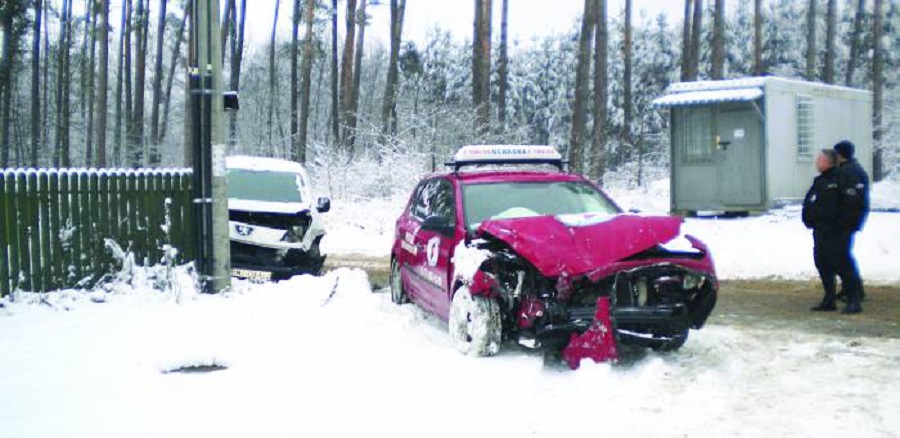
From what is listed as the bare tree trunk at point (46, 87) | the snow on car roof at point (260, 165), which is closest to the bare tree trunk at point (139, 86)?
the bare tree trunk at point (46, 87)

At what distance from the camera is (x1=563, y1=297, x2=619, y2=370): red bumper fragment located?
602cm

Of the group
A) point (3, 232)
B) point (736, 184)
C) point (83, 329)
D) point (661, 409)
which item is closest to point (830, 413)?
point (661, 409)

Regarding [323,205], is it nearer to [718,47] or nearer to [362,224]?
[362,224]

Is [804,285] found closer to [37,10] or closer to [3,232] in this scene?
[3,232]

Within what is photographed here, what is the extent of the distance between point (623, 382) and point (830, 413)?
4.48 ft

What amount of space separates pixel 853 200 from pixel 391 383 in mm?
5650

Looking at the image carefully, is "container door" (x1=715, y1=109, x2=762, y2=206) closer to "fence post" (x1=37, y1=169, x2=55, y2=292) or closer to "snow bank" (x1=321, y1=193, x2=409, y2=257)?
"snow bank" (x1=321, y1=193, x2=409, y2=257)

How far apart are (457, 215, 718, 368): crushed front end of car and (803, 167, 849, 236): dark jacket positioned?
10.3 feet

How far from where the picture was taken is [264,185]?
39.3 ft

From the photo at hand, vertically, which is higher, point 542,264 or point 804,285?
point 542,264

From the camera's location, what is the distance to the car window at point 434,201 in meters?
7.86

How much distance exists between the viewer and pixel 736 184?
18047 millimetres

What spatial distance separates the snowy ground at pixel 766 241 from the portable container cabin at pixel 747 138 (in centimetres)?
70

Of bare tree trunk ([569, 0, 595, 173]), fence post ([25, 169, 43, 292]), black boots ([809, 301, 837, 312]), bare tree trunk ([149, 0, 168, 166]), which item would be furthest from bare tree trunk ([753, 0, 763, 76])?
fence post ([25, 169, 43, 292])
